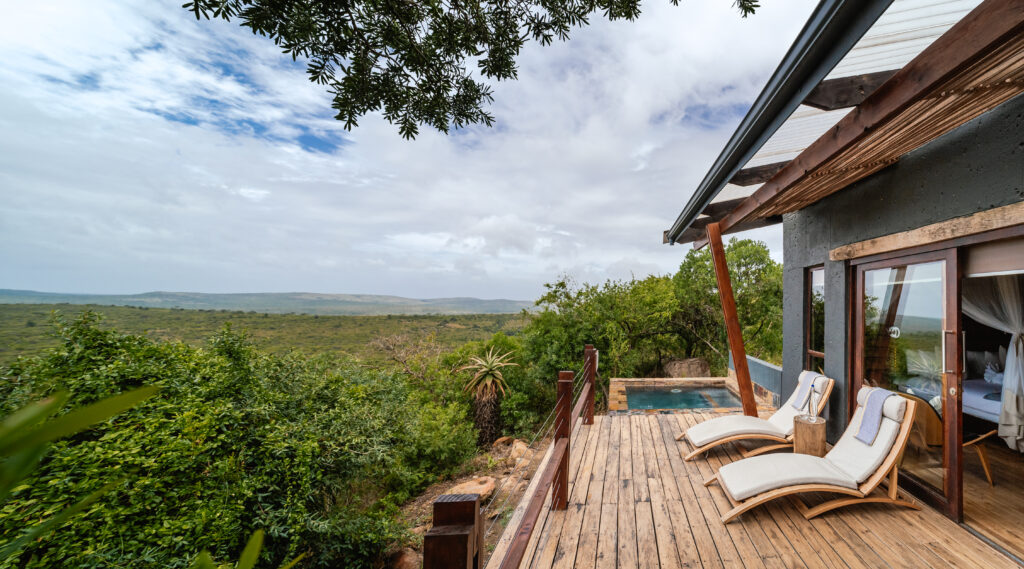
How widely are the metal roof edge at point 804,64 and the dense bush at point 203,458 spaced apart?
14.5 ft

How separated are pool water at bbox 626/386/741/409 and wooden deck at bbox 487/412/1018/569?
4.85 meters

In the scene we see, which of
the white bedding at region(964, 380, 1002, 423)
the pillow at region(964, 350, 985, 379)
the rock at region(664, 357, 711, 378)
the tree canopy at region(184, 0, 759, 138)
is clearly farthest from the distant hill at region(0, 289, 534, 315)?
the tree canopy at region(184, 0, 759, 138)

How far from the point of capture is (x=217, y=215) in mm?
23172

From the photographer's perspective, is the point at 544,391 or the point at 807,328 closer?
the point at 807,328

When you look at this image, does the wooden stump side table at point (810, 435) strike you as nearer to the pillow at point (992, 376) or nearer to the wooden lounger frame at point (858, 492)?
the wooden lounger frame at point (858, 492)

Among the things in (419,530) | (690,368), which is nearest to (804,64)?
(419,530)

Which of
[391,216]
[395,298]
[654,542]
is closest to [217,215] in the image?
[391,216]

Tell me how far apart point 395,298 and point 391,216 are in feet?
159

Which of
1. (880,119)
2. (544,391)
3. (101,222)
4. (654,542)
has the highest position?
(101,222)

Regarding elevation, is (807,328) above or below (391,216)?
below

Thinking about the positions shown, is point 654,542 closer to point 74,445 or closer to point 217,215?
point 74,445

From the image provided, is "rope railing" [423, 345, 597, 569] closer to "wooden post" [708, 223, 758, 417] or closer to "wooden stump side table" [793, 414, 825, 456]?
"wooden stump side table" [793, 414, 825, 456]

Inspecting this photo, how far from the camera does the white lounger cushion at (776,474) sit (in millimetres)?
3215

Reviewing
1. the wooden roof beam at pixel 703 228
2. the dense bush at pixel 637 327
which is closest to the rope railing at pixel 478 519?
the wooden roof beam at pixel 703 228
